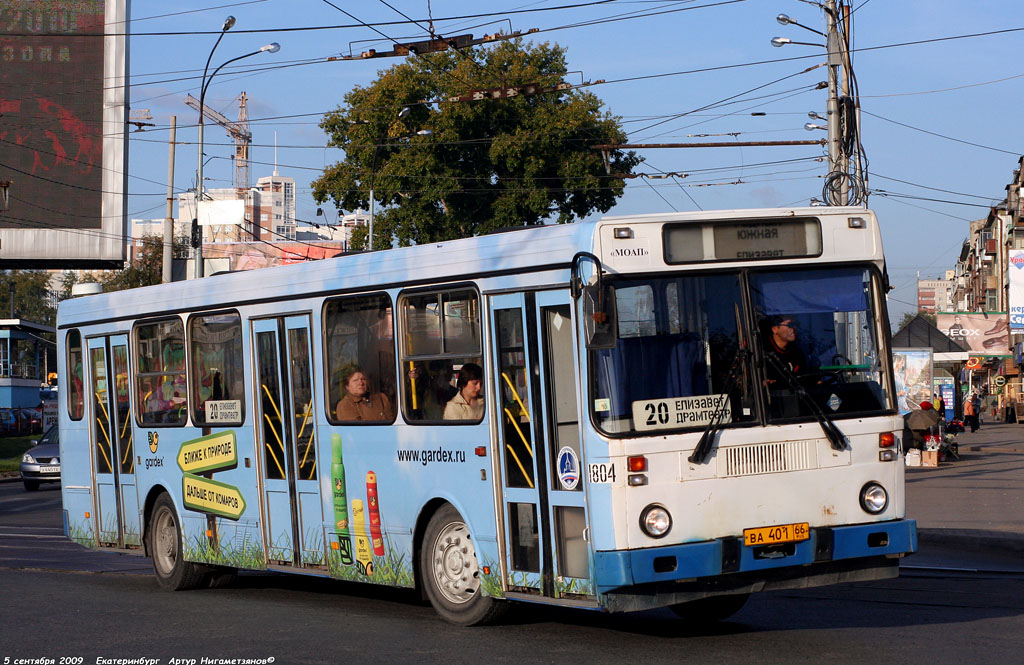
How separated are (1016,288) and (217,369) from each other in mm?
38023

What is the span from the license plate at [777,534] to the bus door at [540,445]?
0.98 meters

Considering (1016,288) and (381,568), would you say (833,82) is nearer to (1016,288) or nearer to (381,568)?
(381,568)

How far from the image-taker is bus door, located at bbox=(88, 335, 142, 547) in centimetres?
1352

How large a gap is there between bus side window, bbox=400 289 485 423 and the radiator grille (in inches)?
71.9

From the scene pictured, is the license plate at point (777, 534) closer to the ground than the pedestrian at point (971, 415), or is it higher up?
higher up

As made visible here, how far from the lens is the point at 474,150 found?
51.2 meters

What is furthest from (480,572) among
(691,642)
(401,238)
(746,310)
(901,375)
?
(401,238)

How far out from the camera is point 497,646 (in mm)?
8531

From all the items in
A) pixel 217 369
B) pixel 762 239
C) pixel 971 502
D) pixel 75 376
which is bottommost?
pixel 971 502

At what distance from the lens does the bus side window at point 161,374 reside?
12.7 m

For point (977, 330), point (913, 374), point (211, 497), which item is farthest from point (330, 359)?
point (977, 330)

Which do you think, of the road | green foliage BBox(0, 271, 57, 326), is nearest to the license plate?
the road

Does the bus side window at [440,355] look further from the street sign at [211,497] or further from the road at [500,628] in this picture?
the street sign at [211,497]

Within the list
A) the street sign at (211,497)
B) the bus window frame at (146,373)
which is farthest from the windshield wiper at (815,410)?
the bus window frame at (146,373)
